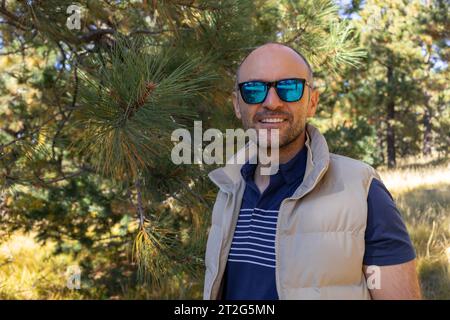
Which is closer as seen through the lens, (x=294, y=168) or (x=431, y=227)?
(x=294, y=168)

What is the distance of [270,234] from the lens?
4.25 ft

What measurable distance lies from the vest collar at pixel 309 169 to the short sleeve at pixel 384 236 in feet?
0.50

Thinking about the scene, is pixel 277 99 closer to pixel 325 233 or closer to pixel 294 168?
pixel 294 168

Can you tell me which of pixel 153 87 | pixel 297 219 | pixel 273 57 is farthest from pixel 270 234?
pixel 153 87

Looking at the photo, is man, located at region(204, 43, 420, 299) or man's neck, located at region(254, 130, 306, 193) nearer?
man, located at region(204, 43, 420, 299)

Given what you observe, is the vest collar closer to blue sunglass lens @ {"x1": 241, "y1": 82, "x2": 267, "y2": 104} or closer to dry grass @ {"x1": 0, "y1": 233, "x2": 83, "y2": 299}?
blue sunglass lens @ {"x1": 241, "y1": 82, "x2": 267, "y2": 104}

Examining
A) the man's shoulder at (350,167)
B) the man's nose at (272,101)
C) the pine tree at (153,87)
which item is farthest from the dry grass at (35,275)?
the man's shoulder at (350,167)

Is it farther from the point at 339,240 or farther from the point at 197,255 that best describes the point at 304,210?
the point at 197,255

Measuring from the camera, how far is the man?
116 cm

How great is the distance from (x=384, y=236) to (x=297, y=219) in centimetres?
22

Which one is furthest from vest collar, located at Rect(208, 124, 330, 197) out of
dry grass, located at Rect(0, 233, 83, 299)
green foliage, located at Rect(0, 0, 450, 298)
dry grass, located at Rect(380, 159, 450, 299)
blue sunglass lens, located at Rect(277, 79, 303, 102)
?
dry grass, located at Rect(0, 233, 83, 299)

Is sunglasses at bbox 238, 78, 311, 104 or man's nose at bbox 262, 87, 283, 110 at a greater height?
sunglasses at bbox 238, 78, 311, 104

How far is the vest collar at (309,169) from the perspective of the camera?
1.24m

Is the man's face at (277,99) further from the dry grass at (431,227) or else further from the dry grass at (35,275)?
the dry grass at (35,275)
